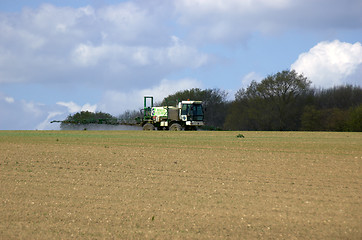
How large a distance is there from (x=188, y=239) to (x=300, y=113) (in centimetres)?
5065

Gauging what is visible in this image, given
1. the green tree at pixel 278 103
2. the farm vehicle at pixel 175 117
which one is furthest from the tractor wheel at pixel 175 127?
the green tree at pixel 278 103

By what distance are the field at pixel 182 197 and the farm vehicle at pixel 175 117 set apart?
2229 centimetres

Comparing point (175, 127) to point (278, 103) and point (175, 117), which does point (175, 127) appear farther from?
point (278, 103)

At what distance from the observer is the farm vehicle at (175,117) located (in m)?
38.8

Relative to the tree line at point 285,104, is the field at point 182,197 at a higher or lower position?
lower

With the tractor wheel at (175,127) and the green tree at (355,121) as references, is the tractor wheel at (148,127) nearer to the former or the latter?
the tractor wheel at (175,127)

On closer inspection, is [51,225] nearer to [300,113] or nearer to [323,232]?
[323,232]

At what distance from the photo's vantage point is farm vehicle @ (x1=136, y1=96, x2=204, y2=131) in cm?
3875

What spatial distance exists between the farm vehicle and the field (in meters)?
22.3

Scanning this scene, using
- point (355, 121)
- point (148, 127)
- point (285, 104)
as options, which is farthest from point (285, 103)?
point (148, 127)

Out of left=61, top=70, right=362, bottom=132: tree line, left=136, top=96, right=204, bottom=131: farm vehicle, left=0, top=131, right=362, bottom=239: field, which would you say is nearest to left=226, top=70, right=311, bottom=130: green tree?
left=61, top=70, right=362, bottom=132: tree line

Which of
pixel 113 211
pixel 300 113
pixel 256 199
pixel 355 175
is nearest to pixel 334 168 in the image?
pixel 355 175

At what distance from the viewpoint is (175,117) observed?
130ft

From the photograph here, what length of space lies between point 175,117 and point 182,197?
29546 millimetres
